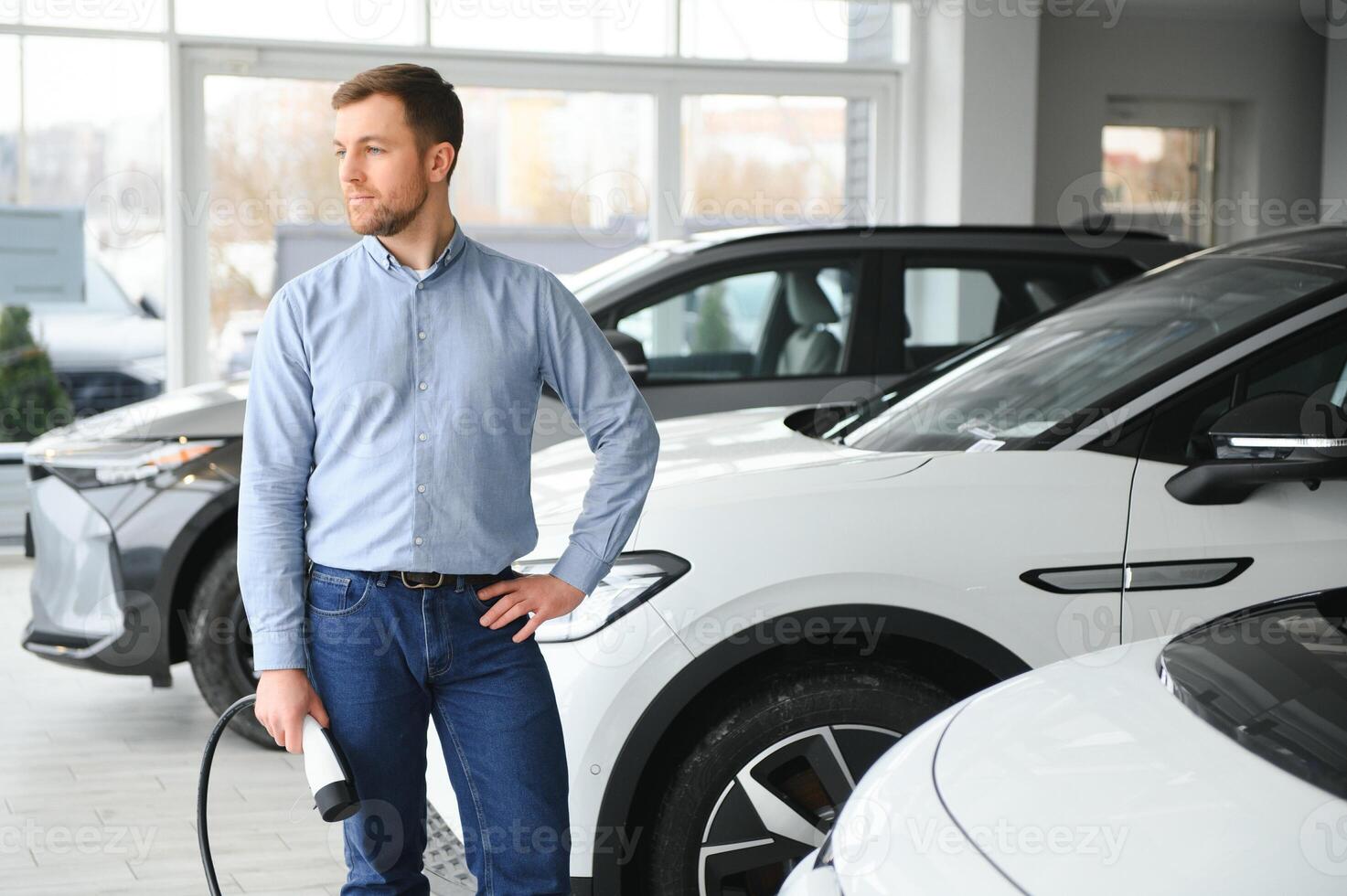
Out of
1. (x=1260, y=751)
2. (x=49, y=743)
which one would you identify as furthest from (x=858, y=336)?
(x=1260, y=751)

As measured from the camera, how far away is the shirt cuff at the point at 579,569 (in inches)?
92.1

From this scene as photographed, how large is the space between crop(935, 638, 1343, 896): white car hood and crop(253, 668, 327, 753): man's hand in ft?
3.05

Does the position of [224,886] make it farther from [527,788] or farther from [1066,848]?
[1066,848]

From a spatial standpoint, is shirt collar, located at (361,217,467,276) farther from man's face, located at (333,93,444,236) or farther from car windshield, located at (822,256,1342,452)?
car windshield, located at (822,256,1342,452)

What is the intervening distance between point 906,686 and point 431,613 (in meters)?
1.05

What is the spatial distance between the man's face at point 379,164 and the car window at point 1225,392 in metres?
1.56

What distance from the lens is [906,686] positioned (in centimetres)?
284

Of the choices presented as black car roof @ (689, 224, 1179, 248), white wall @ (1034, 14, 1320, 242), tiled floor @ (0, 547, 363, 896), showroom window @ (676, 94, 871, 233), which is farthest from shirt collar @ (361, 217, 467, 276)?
white wall @ (1034, 14, 1320, 242)

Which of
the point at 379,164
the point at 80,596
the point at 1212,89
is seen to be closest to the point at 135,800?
the point at 80,596

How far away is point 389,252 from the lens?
2.27 meters

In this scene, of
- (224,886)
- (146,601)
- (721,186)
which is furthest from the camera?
(721,186)

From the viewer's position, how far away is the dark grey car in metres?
4.73

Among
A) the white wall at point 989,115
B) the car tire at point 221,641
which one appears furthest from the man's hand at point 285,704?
the white wall at point 989,115

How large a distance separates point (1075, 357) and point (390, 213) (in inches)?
70.6
